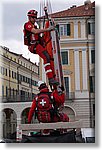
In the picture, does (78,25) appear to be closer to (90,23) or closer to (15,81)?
(90,23)

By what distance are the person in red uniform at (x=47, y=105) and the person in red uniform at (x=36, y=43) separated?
0.10 metres

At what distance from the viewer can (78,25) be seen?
3.50 metres

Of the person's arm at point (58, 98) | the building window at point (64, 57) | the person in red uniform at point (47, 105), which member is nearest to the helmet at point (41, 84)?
the person in red uniform at point (47, 105)

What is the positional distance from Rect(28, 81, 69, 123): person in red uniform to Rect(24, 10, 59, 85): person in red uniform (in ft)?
0.31

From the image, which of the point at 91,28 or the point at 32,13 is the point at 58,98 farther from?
the point at 32,13

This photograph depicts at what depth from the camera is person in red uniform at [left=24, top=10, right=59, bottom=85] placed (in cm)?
340

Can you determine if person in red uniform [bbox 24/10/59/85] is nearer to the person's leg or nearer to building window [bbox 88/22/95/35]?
the person's leg

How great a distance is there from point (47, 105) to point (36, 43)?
539 millimetres

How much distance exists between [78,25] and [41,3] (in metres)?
0.38

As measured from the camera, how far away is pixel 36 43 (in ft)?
11.2

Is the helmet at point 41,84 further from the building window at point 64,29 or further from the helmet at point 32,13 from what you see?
the helmet at point 32,13

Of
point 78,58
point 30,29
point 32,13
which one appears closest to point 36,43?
point 30,29

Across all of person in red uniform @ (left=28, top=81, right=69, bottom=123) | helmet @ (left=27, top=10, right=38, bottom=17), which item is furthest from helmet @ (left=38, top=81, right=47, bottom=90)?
helmet @ (left=27, top=10, right=38, bottom=17)

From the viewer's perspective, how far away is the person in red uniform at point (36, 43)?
3.40m
